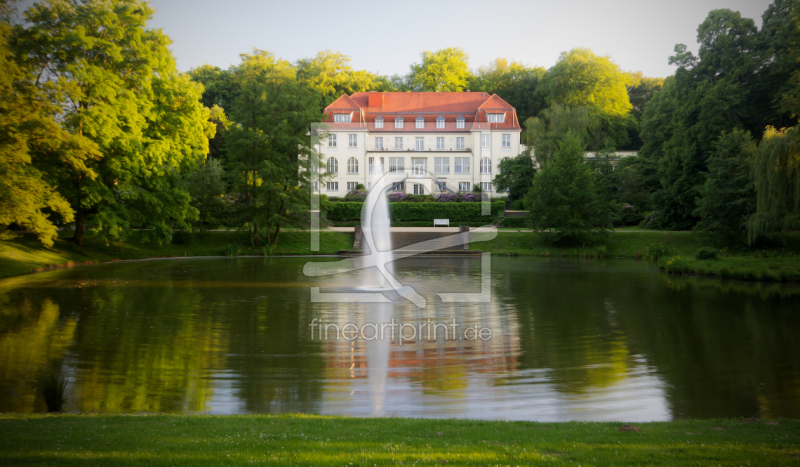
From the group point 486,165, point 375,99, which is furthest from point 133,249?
point 486,165

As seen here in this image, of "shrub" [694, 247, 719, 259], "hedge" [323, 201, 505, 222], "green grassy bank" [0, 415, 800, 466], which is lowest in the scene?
"green grassy bank" [0, 415, 800, 466]

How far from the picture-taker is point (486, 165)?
202ft

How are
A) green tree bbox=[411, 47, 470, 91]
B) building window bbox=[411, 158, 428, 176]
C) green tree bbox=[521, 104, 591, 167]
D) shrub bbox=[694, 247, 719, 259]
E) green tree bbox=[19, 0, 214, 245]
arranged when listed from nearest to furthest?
green tree bbox=[19, 0, 214, 245], shrub bbox=[694, 247, 719, 259], green tree bbox=[521, 104, 591, 167], building window bbox=[411, 158, 428, 176], green tree bbox=[411, 47, 470, 91]

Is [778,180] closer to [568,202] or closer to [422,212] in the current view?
[568,202]

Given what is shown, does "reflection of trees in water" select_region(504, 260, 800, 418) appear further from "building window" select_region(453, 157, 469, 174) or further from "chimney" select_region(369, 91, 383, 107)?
"chimney" select_region(369, 91, 383, 107)

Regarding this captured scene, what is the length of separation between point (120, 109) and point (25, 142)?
6070 millimetres

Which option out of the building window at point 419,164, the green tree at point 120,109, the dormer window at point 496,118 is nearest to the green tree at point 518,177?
the dormer window at point 496,118

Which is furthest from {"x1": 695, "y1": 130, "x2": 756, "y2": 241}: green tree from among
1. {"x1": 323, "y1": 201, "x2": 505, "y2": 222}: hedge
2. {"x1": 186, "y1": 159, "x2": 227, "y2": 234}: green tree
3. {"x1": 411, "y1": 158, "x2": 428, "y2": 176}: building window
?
{"x1": 411, "y1": 158, "x2": 428, "y2": 176}: building window

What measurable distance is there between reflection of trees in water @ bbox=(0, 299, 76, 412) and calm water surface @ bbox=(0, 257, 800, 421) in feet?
0.14

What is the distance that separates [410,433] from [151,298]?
44.3 ft

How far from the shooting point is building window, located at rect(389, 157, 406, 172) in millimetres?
61781

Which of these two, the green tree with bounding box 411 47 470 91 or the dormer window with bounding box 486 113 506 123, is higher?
the green tree with bounding box 411 47 470 91

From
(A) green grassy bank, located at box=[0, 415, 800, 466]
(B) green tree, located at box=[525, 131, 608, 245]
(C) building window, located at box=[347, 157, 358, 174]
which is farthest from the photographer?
(C) building window, located at box=[347, 157, 358, 174]

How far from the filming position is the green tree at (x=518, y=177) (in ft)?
168
